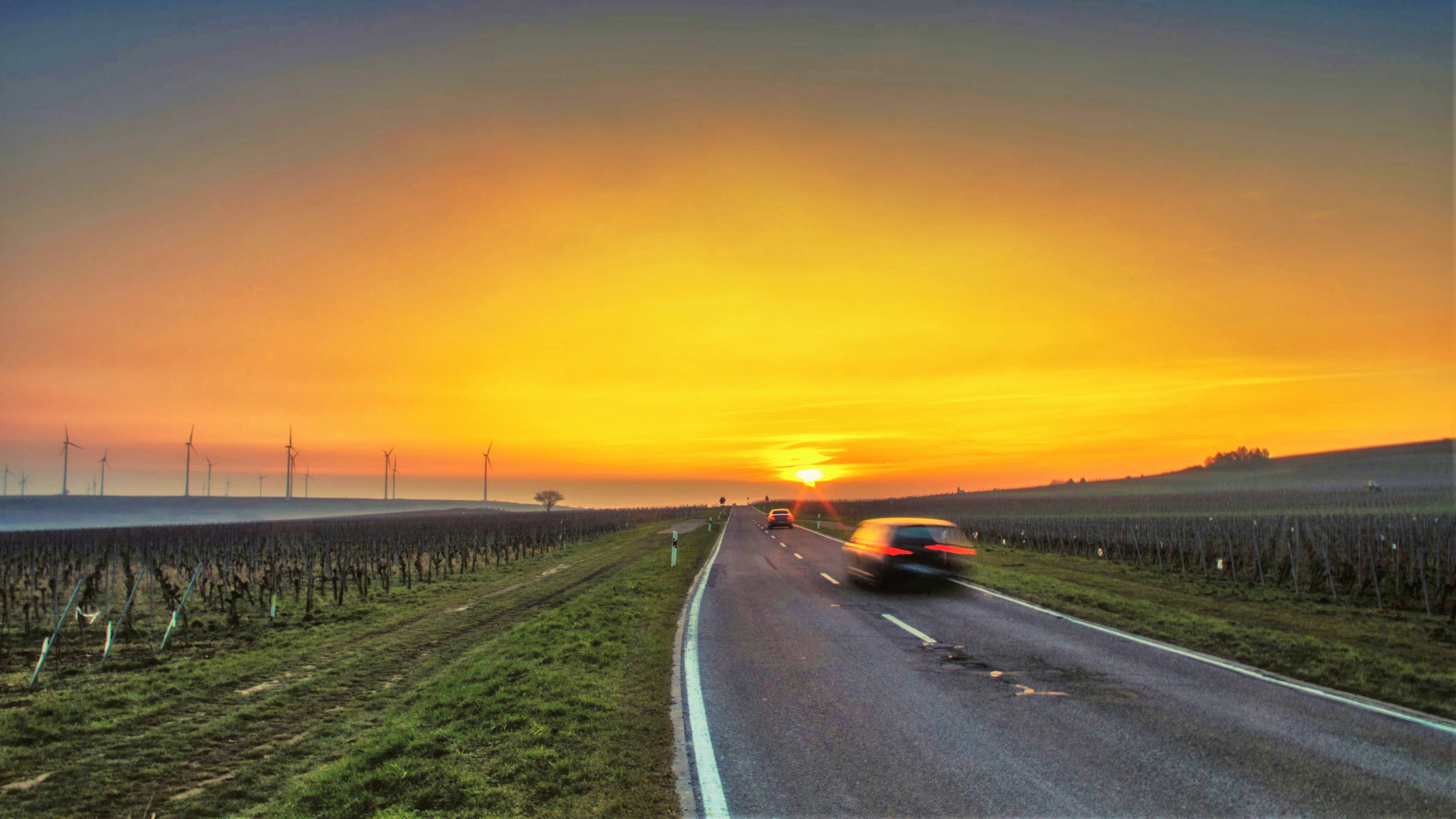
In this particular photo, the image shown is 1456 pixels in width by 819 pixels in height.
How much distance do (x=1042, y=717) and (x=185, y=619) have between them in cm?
1936

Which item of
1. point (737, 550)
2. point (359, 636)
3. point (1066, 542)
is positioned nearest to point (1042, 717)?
point (359, 636)

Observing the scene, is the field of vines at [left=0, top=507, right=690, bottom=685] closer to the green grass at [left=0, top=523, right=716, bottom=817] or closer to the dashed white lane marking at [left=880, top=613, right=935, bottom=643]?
the green grass at [left=0, top=523, right=716, bottom=817]

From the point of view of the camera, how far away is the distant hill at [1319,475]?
10650 centimetres

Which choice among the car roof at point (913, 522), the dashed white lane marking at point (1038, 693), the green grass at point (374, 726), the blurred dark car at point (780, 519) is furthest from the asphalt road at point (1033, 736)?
the blurred dark car at point (780, 519)

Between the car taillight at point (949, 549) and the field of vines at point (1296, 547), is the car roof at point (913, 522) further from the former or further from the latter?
the field of vines at point (1296, 547)

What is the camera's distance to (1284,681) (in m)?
8.73

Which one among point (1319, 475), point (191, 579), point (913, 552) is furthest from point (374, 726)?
point (1319, 475)

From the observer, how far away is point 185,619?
17.6 m

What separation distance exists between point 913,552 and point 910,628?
4.56 metres

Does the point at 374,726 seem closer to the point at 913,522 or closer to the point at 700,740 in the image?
the point at 700,740

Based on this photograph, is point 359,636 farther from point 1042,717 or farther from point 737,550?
point 737,550

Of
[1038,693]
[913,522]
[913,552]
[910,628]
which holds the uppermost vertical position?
[913,522]

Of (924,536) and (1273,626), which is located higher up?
(924,536)

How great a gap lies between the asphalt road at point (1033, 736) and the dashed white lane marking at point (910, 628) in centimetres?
12
